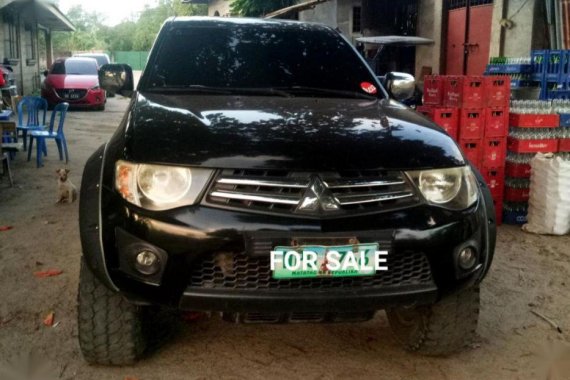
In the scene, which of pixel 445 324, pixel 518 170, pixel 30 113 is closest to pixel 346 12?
pixel 30 113

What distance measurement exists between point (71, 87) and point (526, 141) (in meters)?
13.9

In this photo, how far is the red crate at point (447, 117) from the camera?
18.2 ft

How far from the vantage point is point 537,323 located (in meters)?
3.60

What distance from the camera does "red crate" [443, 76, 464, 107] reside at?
5.57 m

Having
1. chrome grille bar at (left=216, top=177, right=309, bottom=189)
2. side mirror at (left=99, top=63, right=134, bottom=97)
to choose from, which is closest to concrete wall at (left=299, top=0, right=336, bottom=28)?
side mirror at (left=99, top=63, right=134, bottom=97)

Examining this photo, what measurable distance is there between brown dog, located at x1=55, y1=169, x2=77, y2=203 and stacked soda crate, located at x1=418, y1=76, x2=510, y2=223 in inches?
143

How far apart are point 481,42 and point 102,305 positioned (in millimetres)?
11574

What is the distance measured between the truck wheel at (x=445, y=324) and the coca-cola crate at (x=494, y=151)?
2.82 m

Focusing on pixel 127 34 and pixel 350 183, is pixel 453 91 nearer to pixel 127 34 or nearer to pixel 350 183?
pixel 350 183

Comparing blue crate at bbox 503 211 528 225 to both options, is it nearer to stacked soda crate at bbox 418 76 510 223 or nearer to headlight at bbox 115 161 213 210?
stacked soda crate at bbox 418 76 510 223

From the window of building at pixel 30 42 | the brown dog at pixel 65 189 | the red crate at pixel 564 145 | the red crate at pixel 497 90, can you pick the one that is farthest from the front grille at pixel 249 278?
the window of building at pixel 30 42

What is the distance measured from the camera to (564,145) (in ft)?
18.8

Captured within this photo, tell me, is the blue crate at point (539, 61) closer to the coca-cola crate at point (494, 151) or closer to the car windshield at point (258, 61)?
the coca-cola crate at point (494, 151)

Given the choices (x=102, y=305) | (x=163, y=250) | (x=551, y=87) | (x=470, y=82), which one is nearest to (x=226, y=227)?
(x=163, y=250)
